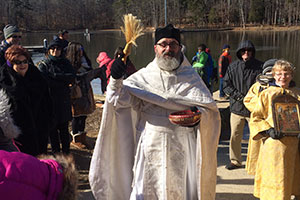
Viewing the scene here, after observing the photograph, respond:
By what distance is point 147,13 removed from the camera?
84.6 m

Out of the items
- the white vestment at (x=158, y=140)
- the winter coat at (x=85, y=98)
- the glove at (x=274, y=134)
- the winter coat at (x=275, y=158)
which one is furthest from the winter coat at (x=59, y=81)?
the glove at (x=274, y=134)

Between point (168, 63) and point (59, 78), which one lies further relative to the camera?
point (59, 78)

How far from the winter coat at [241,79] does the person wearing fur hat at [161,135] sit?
170 centimetres

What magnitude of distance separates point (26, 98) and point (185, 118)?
1607 mm

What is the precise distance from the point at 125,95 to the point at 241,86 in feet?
7.81

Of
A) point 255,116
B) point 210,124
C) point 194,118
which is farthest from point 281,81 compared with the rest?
point 194,118

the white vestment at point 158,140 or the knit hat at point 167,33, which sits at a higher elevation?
the knit hat at point 167,33

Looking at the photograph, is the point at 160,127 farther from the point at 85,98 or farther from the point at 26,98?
the point at 85,98

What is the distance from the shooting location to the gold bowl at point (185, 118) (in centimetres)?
278

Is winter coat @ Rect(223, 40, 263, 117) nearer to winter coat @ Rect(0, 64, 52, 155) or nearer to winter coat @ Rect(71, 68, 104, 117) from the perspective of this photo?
winter coat @ Rect(71, 68, 104, 117)

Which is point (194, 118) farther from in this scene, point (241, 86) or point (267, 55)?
point (267, 55)

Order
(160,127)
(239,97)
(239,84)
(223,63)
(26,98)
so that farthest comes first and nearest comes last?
(223,63) < (239,84) < (239,97) < (26,98) < (160,127)

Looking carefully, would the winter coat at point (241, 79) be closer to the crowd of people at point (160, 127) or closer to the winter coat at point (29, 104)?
the crowd of people at point (160, 127)

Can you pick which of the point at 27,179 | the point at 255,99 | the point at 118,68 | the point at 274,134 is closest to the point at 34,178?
the point at 27,179
